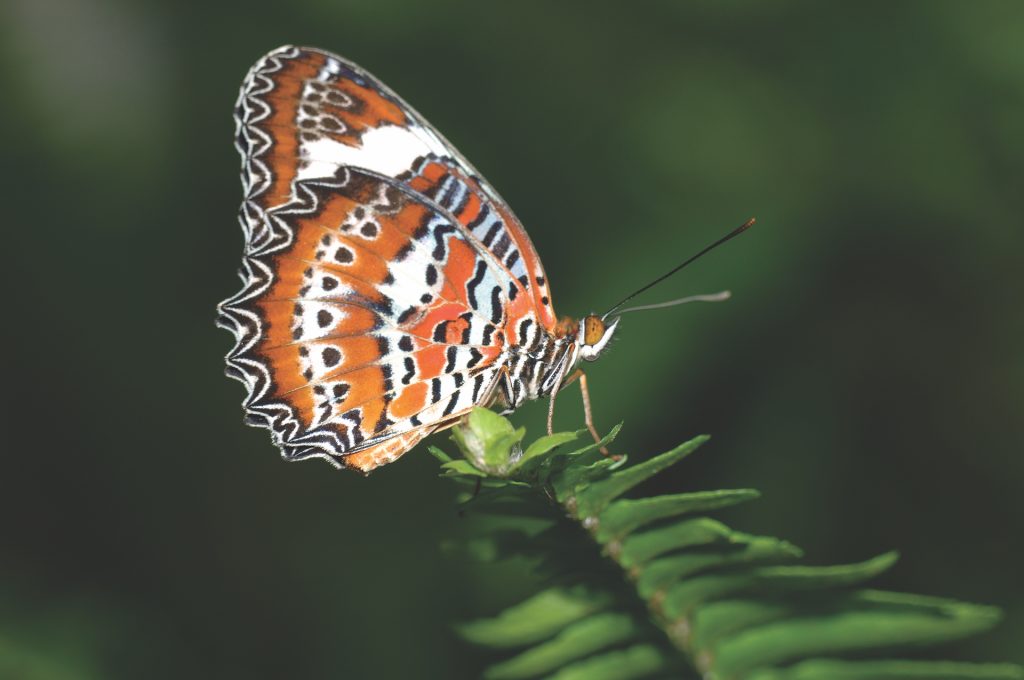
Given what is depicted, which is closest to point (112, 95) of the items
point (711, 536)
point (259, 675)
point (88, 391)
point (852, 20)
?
point (88, 391)

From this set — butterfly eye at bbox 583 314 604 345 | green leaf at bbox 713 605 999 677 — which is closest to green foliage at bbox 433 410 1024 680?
green leaf at bbox 713 605 999 677

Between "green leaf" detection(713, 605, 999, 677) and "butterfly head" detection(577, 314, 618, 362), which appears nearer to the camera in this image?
"green leaf" detection(713, 605, 999, 677)

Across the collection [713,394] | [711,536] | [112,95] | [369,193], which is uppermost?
[112,95]

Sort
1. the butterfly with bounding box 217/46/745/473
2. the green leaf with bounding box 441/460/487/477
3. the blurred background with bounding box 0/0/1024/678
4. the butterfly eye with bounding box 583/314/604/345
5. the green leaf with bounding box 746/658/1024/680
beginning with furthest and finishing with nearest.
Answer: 1. the blurred background with bounding box 0/0/1024/678
2. the butterfly eye with bounding box 583/314/604/345
3. the butterfly with bounding box 217/46/745/473
4. the green leaf with bounding box 441/460/487/477
5. the green leaf with bounding box 746/658/1024/680

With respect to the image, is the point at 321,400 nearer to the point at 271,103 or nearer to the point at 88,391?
the point at 271,103

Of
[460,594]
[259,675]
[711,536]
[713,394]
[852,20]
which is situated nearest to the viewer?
[711,536]

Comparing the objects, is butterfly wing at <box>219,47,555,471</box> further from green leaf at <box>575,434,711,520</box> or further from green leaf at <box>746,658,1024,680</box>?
green leaf at <box>746,658,1024,680</box>
